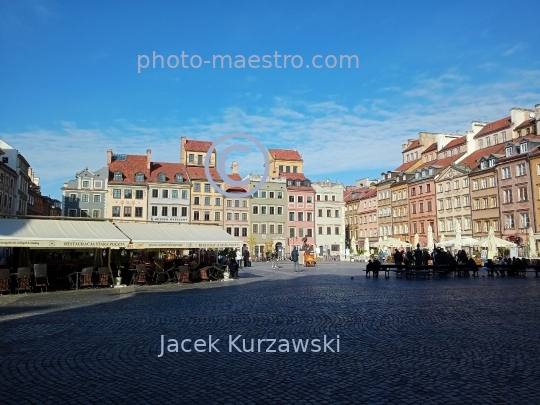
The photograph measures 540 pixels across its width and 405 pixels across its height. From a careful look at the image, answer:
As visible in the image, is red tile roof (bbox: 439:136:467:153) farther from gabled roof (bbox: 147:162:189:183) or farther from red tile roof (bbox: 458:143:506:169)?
gabled roof (bbox: 147:162:189:183)

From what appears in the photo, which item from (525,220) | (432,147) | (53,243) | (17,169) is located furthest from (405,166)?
(53,243)

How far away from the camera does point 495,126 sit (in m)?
62.4

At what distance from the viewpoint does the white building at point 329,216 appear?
78.8 m

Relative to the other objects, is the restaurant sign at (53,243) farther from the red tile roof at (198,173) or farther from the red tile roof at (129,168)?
the red tile roof at (198,173)

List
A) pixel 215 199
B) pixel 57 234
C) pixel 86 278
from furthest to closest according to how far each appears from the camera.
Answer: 1. pixel 215 199
2. pixel 86 278
3. pixel 57 234

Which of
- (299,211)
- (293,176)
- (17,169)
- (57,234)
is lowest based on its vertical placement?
(57,234)

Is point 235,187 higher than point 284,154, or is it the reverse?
point 284,154

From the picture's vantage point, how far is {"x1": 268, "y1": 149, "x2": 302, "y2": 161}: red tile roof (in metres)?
81.9

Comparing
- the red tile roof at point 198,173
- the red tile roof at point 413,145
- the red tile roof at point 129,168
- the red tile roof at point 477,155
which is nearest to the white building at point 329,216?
the red tile roof at point 413,145

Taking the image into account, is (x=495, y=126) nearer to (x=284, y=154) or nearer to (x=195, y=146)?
(x=284, y=154)

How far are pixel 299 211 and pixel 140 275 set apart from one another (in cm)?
5685

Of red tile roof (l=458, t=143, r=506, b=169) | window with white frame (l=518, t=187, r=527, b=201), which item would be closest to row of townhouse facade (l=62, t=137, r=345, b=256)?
red tile roof (l=458, t=143, r=506, b=169)

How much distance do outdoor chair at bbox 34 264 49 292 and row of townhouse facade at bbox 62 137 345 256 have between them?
1640 inches

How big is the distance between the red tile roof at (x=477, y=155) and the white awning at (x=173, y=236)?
44523mm
